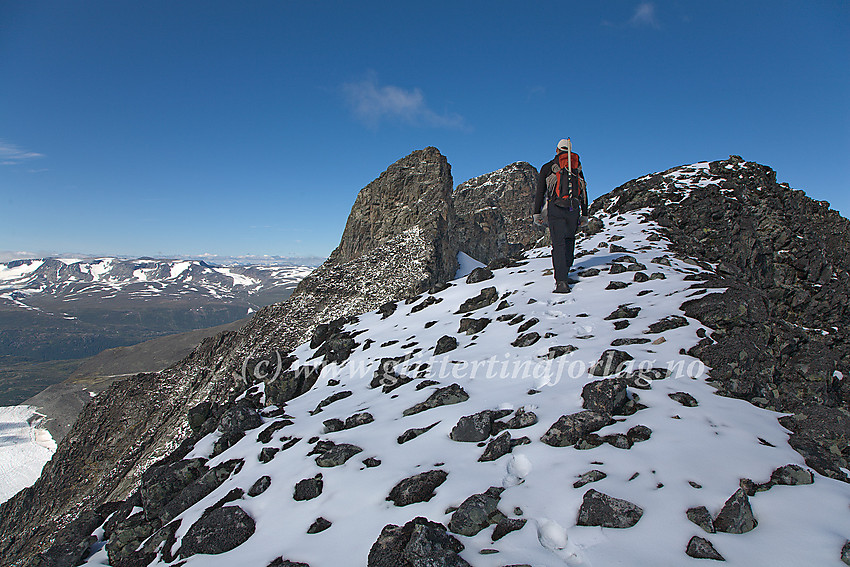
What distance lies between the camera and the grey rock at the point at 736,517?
4102mm

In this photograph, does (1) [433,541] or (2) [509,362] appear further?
(2) [509,362]

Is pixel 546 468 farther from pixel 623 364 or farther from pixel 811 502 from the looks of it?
pixel 623 364

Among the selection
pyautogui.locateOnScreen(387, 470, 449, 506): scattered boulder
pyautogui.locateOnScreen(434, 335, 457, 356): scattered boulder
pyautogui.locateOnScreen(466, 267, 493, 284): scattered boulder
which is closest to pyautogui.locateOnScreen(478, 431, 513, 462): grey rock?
pyautogui.locateOnScreen(387, 470, 449, 506): scattered boulder

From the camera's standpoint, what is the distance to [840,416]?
21.5 feet

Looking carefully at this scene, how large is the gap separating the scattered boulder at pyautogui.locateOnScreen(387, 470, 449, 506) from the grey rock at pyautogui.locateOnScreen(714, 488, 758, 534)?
3321 millimetres

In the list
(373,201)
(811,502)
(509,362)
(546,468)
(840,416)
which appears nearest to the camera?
(811,502)

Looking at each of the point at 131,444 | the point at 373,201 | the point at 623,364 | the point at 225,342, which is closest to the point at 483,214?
the point at 373,201

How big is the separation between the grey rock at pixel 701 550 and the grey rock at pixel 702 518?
282mm

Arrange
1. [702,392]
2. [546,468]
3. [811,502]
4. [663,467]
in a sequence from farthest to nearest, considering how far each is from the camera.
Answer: [702,392] < [546,468] < [663,467] < [811,502]

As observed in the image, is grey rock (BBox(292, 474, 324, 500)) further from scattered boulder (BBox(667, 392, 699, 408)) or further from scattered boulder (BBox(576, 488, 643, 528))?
scattered boulder (BBox(667, 392, 699, 408))

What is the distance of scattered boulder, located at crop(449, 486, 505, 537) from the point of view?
4.76m

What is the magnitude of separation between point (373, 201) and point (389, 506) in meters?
42.9

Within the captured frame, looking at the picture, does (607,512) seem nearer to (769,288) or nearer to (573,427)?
(573,427)

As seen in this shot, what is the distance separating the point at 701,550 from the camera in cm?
383
